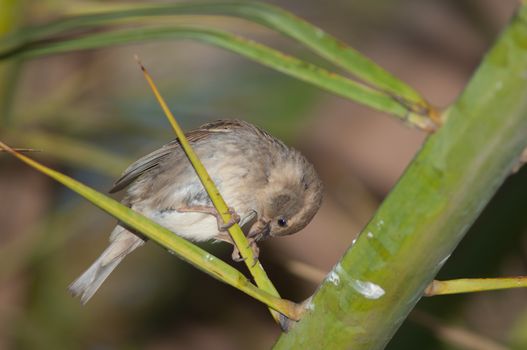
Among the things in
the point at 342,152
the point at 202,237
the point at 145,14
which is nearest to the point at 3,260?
the point at 202,237

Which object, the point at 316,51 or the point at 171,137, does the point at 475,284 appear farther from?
the point at 171,137

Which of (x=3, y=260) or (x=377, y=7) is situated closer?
(x=3, y=260)

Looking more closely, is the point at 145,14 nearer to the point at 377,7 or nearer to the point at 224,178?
the point at 224,178

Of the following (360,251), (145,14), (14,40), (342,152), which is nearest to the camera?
(360,251)

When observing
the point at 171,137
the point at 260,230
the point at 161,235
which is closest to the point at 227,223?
the point at 161,235

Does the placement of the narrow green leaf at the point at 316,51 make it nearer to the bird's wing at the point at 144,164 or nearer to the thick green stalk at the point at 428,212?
the thick green stalk at the point at 428,212

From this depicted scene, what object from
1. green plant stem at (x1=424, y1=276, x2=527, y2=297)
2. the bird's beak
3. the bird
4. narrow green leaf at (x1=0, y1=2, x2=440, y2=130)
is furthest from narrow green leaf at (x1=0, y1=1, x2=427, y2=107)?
the bird's beak
